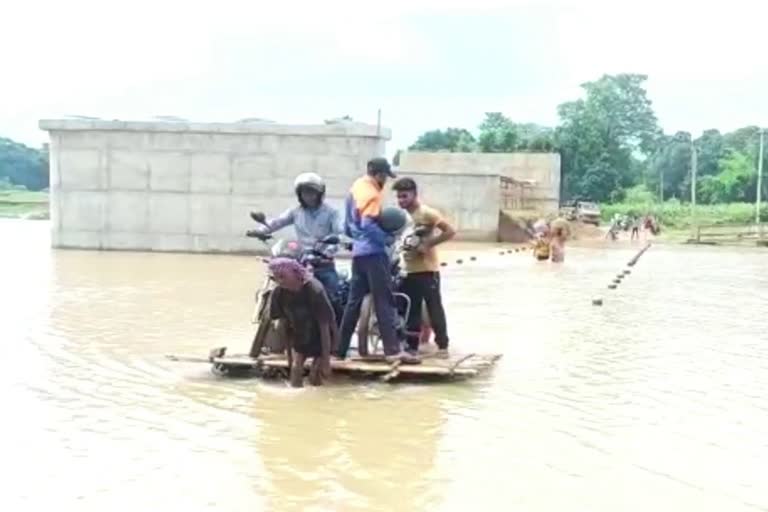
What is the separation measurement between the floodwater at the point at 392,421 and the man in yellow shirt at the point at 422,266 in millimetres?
Answer: 718

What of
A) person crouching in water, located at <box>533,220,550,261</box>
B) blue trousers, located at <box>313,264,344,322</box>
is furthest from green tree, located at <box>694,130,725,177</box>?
blue trousers, located at <box>313,264,344,322</box>

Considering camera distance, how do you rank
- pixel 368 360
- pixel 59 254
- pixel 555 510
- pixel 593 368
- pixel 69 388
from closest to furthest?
pixel 555 510 → pixel 69 388 → pixel 368 360 → pixel 593 368 → pixel 59 254

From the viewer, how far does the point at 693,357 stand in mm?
11008

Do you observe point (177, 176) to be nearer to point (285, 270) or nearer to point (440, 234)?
point (440, 234)

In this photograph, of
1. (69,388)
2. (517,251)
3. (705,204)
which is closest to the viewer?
(69,388)

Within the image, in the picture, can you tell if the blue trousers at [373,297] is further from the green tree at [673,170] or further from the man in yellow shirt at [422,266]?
the green tree at [673,170]

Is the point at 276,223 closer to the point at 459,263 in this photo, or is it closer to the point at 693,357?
the point at 693,357

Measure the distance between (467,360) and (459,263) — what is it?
15.9 metres

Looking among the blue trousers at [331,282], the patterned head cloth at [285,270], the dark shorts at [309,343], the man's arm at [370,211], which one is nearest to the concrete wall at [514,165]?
the blue trousers at [331,282]

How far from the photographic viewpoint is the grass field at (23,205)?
233ft

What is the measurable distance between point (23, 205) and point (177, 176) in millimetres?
55438

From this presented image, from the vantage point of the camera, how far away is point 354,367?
8.84 m

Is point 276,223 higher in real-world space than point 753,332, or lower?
higher

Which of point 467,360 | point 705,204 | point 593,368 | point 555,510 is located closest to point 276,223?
A: point 467,360
